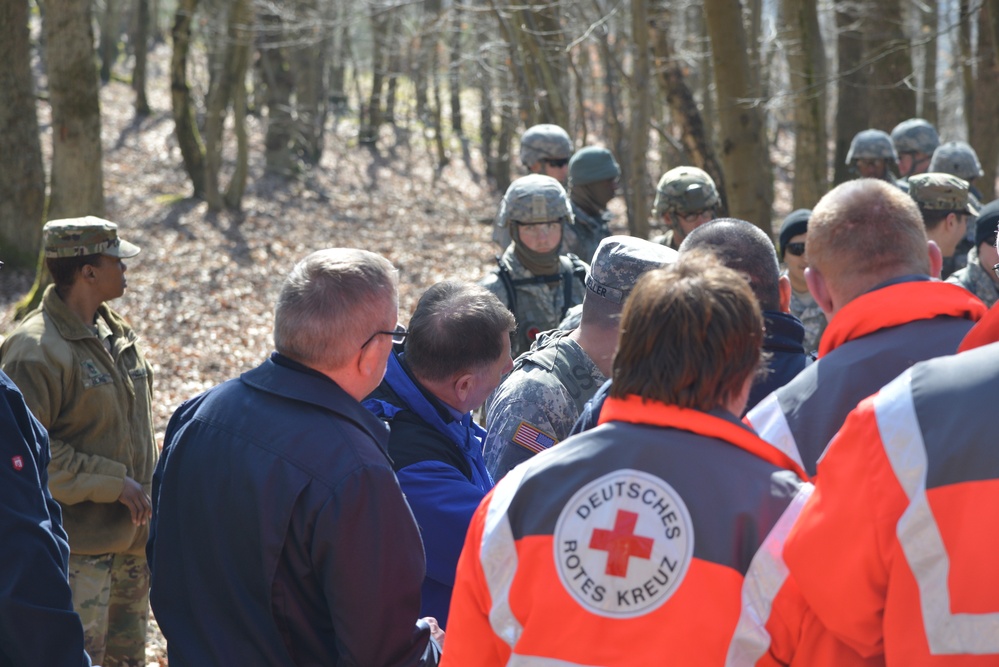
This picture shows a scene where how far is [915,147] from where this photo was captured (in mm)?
9828

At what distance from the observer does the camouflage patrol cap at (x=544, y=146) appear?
25.5ft

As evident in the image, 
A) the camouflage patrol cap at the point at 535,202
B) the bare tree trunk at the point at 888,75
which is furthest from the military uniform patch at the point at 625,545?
the bare tree trunk at the point at 888,75

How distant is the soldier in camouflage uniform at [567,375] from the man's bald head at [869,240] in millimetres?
770

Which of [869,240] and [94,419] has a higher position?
[869,240]

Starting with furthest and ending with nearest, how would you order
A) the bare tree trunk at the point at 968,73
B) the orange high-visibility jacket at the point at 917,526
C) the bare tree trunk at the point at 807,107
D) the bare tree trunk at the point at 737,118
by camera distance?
the bare tree trunk at the point at 968,73
the bare tree trunk at the point at 807,107
the bare tree trunk at the point at 737,118
the orange high-visibility jacket at the point at 917,526

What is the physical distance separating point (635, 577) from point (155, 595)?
4.85 feet

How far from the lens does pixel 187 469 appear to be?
2646 mm

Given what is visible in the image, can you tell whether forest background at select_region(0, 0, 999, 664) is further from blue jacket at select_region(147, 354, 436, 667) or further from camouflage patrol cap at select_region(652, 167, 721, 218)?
blue jacket at select_region(147, 354, 436, 667)

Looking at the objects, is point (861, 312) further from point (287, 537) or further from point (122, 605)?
point (122, 605)

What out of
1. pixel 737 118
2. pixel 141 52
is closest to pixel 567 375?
pixel 737 118

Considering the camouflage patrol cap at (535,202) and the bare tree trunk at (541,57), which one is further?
the bare tree trunk at (541,57)

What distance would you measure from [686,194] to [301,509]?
4.24 metres

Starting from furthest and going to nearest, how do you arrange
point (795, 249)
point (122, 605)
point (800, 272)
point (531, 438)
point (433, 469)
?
point (800, 272), point (795, 249), point (122, 605), point (531, 438), point (433, 469)

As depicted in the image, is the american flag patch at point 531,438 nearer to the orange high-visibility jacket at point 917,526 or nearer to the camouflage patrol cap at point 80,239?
the orange high-visibility jacket at point 917,526
